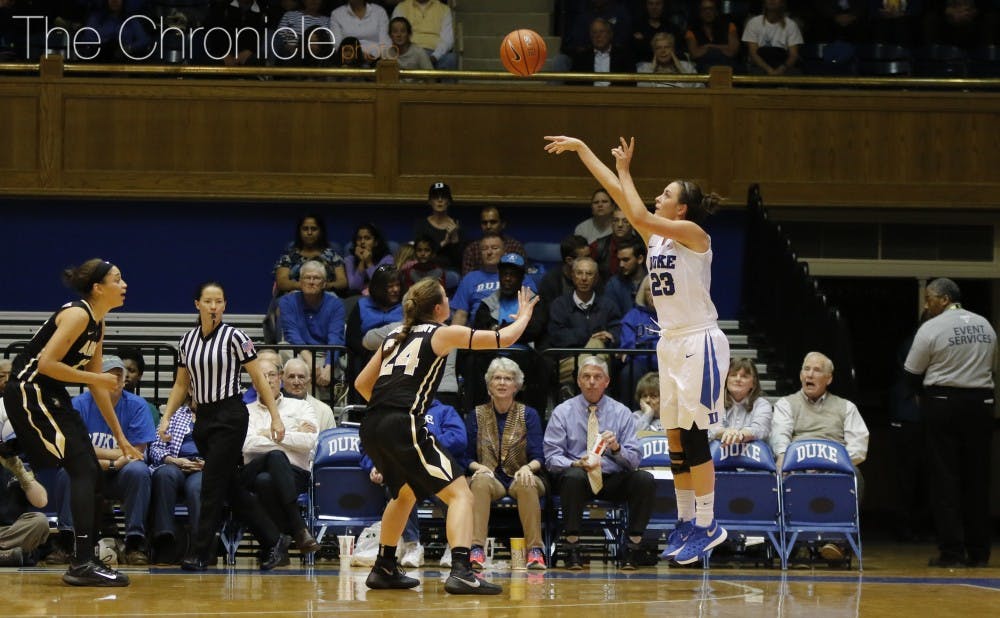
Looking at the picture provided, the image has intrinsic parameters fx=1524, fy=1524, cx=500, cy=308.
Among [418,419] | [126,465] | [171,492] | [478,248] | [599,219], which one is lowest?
[171,492]

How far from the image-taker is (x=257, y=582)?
8.70 metres

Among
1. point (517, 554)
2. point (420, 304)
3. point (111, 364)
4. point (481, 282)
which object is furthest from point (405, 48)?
point (420, 304)

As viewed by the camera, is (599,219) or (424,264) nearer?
(424,264)

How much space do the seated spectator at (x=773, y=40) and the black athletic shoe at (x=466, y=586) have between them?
335 inches

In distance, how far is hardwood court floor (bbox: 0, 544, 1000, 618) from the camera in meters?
7.34

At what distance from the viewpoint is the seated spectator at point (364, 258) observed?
13.2m

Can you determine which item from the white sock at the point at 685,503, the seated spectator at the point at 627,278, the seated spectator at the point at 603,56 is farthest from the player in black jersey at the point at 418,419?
the seated spectator at the point at 603,56

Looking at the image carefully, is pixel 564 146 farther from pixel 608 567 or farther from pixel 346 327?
pixel 346 327

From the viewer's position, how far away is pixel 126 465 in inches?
400

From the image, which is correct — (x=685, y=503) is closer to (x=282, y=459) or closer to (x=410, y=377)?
(x=410, y=377)

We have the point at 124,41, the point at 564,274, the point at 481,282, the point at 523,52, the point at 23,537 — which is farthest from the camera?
the point at 124,41

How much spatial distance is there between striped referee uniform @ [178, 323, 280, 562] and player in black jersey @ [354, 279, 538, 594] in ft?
5.95

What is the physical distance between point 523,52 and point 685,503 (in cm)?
497

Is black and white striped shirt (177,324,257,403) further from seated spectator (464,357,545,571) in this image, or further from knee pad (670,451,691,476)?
knee pad (670,451,691,476)
